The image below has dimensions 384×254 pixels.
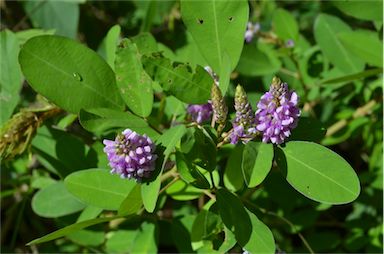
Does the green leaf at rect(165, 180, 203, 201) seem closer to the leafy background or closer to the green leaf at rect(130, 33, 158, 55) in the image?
the leafy background

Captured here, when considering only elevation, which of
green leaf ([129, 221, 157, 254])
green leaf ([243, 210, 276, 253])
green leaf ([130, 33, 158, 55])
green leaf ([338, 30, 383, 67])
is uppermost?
green leaf ([130, 33, 158, 55])

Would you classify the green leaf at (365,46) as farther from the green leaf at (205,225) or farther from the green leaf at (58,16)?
the green leaf at (58,16)

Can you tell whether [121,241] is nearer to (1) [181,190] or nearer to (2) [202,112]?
(1) [181,190]

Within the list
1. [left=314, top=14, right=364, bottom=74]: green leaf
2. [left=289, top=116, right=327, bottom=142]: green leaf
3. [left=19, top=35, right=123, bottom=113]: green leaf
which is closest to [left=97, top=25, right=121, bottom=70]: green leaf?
[left=19, top=35, right=123, bottom=113]: green leaf

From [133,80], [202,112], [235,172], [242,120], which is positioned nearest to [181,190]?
[235,172]

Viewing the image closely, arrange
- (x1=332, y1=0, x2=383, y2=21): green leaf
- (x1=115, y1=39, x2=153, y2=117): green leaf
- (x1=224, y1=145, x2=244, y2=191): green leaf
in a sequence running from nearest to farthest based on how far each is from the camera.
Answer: (x1=115, y1=39, x2=153, y2=117): green leaf → (x1=224, y1=145, x2=244, y2=191): green leaf → (x1=332, y1=0, x2=383, y2=21): green leaf

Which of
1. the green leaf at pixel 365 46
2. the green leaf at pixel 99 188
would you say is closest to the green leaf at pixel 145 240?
the green leaf at pixel 99 188
